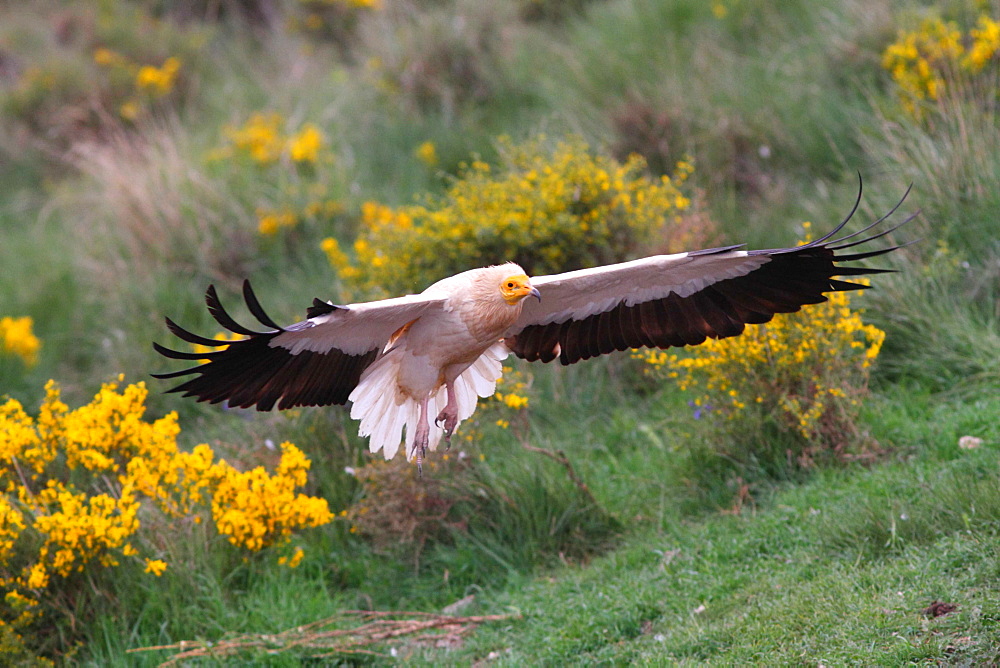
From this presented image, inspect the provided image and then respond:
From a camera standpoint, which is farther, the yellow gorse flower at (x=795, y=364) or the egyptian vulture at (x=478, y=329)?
the yellow gorse flower at (x=795, y=364)

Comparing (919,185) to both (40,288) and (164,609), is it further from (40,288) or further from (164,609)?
(40,288)

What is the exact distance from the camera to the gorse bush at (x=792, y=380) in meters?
5.73

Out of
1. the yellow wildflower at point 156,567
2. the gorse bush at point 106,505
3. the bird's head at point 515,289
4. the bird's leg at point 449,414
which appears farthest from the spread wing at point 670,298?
the yellow wildflower at point 156,567

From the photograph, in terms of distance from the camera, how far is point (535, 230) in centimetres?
727

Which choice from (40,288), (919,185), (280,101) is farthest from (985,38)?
(40,288)

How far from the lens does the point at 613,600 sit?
17.4 ft

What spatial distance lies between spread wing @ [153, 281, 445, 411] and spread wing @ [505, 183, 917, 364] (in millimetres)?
753

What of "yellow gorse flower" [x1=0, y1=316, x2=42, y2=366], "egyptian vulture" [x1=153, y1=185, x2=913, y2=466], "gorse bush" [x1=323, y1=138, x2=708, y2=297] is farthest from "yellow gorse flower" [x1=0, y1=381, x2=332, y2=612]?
"yellow gorse flower" [x1=0, y1=316, x2=42, y2=366]

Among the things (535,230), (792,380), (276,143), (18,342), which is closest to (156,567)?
(535,230)

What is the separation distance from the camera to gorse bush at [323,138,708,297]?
287 inches

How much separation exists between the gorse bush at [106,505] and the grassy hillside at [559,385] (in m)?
0.02

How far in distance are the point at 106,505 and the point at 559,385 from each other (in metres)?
3.02

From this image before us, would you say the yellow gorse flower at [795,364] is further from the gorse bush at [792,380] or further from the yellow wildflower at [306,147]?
the yellow wildflower at [306,147]

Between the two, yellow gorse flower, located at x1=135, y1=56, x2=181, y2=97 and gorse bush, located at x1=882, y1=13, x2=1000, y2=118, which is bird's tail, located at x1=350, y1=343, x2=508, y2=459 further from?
yellow gorse flower, located at x1=135, y1=56, x2=181, y2=97
